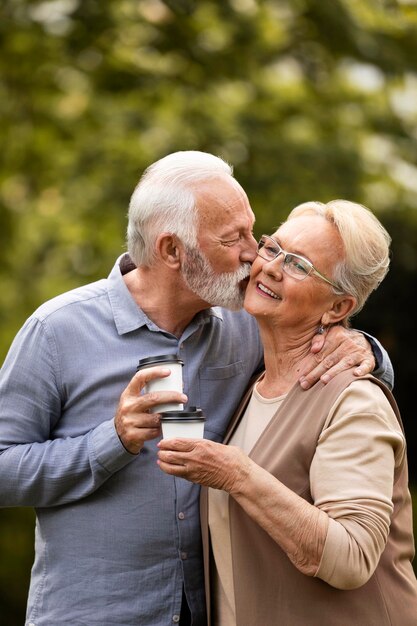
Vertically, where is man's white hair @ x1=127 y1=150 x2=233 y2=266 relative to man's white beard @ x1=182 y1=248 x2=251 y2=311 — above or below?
above

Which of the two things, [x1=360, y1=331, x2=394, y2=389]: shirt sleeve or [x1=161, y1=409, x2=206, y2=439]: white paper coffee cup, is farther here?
[x1=360, y1=331, x2=394, y2=389]: shirt sleeve

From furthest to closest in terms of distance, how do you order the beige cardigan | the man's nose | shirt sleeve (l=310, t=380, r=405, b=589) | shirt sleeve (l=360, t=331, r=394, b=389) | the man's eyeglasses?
the man's nose < shirt sleeve (l=360, t=331, r=394, b=389) < the man's eyeglasses < the beige cardigan < shirt sleeve (l=310, t=380, r=405, b=589)

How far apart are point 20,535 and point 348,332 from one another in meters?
5.67

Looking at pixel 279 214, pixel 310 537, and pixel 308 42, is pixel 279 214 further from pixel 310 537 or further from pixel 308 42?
pixel 310 537

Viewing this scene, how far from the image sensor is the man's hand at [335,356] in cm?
316

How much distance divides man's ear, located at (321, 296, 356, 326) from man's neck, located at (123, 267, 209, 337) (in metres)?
0.46

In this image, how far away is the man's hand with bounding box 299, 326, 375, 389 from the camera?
3.16m

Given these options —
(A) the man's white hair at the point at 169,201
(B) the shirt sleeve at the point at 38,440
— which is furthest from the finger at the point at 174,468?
(A) the man's white hair at the point at 169,201

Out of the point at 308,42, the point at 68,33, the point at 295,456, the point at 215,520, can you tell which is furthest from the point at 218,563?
the point at 308,42

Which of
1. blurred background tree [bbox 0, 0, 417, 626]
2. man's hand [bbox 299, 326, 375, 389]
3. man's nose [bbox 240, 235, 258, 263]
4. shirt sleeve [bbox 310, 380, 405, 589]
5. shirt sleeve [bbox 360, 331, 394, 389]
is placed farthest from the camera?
blurred background tree [bbox 0, 0, 417, 626]

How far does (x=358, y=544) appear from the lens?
291cm

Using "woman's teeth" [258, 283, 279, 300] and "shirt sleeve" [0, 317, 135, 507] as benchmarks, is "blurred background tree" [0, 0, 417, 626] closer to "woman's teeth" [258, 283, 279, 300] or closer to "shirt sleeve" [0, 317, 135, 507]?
"woman's teeth" [258, 283, 279, 300]

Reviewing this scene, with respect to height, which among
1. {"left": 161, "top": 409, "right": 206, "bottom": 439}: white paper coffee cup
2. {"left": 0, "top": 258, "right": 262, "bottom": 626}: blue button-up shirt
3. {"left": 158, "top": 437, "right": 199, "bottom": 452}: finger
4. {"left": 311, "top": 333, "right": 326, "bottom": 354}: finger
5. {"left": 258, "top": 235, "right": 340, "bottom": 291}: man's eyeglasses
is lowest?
{"left": 0, "top": 258, "right": 262, "bottom": 626}: blue button-up shirt

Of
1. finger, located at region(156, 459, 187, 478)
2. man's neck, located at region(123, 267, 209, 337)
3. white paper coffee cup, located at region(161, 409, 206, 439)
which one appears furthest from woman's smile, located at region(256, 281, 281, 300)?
finger, located at region(156, 459, 187, 478)
